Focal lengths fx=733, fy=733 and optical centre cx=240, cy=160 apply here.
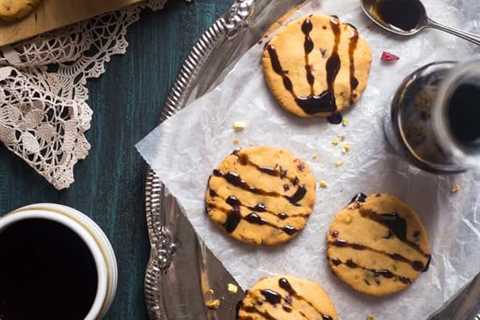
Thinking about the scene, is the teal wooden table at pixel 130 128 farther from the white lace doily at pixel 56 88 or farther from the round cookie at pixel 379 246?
the round cookie at pixel 379 246

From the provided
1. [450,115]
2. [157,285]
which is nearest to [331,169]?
[450,115]

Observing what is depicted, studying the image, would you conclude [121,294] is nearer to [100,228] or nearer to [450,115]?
[100,228]

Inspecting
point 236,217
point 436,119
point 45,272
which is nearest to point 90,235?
point 45,272

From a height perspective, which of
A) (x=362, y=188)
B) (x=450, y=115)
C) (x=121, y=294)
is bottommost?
(x=121, y=294)

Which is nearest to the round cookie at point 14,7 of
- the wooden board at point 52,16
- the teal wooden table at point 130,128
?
the wooden board at point 52,16

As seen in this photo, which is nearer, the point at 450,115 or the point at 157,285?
the point at 450,115

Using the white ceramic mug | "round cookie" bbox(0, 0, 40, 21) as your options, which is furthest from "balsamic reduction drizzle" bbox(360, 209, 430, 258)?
"round cookie" bbox(0, 0, 40, 21)
